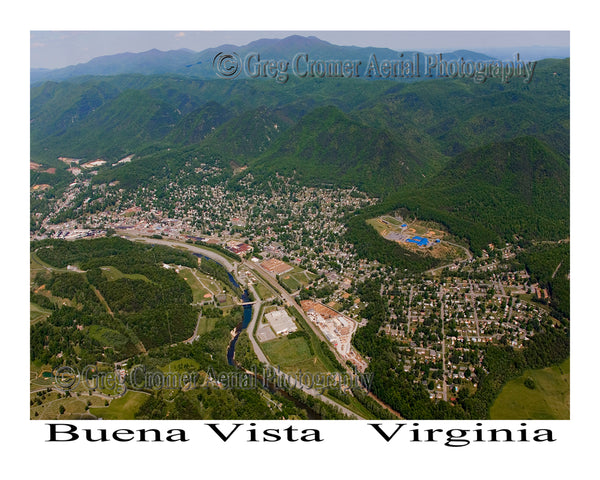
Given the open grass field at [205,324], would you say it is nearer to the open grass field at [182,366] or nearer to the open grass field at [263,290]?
the open grass field at [182,366]

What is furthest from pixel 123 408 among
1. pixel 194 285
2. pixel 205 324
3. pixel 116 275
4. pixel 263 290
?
pixel 263 290

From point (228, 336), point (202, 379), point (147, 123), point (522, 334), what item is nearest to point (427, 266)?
point (522, 334)

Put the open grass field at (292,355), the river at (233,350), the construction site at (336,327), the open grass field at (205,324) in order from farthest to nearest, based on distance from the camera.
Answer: the open grass field at (205,324), the construction site at (336,327), the open grass field at (292,355), the river at (233,350)

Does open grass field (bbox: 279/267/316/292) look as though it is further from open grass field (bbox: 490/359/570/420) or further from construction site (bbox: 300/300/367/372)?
open grass field (bbox: 490/359/570/420)

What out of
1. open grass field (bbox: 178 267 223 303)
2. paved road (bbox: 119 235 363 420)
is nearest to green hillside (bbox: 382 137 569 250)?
paved road (bbox: 119 235 363 420)

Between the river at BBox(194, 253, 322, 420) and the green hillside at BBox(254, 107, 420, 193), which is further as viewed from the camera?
the green hillside at BBox(254, 107, 420, 193)

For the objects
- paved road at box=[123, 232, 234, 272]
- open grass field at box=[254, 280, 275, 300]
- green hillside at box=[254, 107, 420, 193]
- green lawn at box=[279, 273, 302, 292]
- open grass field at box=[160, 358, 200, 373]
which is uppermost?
green hillside at box=[254, 107, 420, 193]

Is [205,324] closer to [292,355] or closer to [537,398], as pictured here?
[292,355]

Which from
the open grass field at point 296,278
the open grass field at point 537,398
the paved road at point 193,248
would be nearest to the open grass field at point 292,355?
the open grass field at point 296,278
